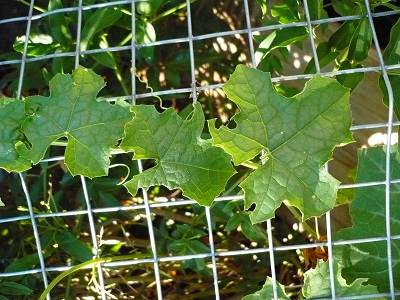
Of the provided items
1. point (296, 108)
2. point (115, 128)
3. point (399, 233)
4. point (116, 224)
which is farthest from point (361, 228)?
point (116, 224)

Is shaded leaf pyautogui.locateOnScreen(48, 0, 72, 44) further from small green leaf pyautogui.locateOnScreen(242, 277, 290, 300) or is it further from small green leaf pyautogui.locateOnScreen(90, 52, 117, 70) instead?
small green leaf pyautogui.locateOnScreen(242, 277, 290, 300)

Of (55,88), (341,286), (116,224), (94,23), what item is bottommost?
(341,286)

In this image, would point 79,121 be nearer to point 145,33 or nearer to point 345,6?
point 145,33

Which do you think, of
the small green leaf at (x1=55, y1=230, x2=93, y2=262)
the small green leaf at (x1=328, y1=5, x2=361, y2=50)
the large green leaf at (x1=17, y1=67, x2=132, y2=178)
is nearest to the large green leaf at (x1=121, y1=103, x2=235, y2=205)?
the large green leaf at (x1=17, y1=67, x2=132, y2=178)

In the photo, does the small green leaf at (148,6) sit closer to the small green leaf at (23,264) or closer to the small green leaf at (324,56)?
the small green leaf at (324,56)

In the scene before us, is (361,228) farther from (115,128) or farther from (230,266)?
(230,266)

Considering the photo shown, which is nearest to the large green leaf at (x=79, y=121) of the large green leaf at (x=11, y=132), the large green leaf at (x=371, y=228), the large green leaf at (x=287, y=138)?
the large green leaf at (x=11, y=132)

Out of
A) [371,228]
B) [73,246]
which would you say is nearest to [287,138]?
[371,228]
